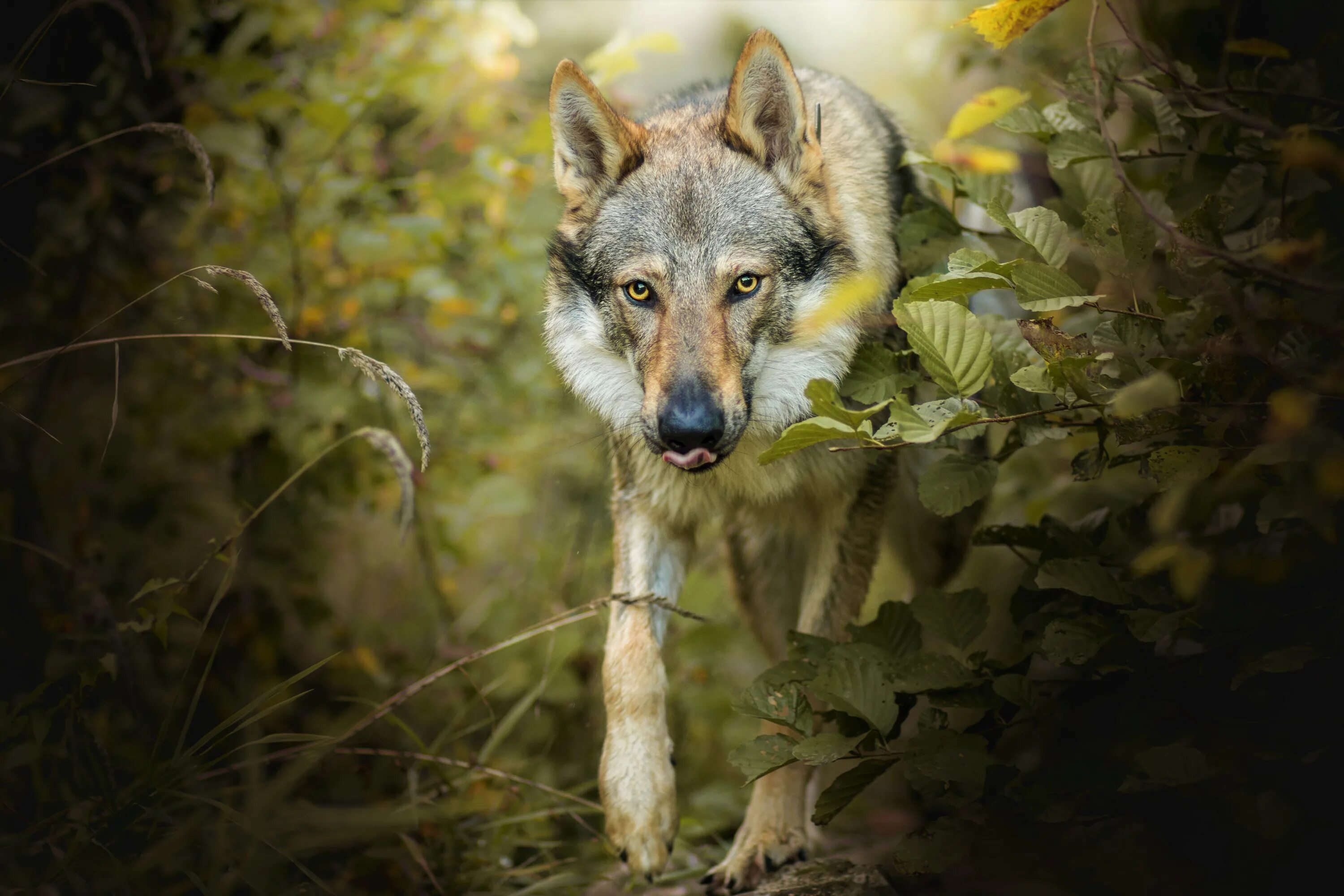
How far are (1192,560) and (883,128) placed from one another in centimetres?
271

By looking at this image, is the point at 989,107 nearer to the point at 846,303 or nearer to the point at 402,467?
the point at 846,303

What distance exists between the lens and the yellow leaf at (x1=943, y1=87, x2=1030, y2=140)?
317cm

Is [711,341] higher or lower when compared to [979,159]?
lower

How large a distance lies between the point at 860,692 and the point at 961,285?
44.8 inches

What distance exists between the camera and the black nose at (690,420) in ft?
9.32

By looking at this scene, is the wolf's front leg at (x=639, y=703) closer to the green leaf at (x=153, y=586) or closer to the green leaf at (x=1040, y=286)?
the green leaf at (x=153, y=586)

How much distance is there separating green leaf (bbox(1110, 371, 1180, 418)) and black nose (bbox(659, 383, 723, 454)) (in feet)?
4.21

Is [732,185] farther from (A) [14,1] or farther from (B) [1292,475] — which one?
(A) [14,1]

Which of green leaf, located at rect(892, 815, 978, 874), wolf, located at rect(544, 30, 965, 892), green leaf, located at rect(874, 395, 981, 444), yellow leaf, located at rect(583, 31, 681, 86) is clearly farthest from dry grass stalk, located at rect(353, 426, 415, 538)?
yellow leaf, located at rect(583, 31, 681, 86)

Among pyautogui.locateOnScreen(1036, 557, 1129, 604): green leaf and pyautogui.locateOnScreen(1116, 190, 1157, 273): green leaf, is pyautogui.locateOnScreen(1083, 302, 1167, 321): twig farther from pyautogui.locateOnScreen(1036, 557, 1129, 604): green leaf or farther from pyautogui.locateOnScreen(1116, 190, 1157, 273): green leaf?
pyautogui.locateOnScreen(1036, 557, 1129, 604): green leaf

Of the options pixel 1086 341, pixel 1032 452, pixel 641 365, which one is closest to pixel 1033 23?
pixel 1086 341

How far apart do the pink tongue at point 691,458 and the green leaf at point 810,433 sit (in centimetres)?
64

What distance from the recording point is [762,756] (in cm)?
257

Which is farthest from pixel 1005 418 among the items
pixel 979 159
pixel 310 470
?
pixel 310 470
